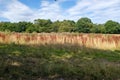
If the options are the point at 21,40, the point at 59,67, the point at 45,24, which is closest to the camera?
the point at 59,67

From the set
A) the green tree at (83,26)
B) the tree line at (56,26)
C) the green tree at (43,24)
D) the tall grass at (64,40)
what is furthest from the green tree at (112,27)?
the tall grass at (64,40)

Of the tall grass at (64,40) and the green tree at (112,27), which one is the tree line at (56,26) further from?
the tall grass at (64,40)

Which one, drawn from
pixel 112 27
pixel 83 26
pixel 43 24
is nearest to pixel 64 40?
pixel 43 24

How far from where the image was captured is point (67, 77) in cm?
758

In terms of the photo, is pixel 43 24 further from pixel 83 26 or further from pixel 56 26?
pixel 83 26

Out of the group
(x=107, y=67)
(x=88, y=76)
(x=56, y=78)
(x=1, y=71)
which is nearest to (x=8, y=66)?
(x=1, y=71)

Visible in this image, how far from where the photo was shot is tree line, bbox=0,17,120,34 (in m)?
59.3

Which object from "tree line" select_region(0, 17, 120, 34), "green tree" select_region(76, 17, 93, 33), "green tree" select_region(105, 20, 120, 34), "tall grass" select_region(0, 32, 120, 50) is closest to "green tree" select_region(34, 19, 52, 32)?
"tree line" select_region(0, 17, 120, 34)

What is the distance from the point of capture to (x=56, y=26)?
65125 mm

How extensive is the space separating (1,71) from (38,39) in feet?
31.0

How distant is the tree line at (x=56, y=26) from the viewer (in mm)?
59253

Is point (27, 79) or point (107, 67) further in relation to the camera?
point (107, 67)

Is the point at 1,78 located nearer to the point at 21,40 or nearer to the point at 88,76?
the point at 88,76

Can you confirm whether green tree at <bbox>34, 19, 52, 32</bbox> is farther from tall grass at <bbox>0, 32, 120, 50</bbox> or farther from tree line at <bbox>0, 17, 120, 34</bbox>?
tall grass at <bbox>0, 32, 120, 50</bbox>
